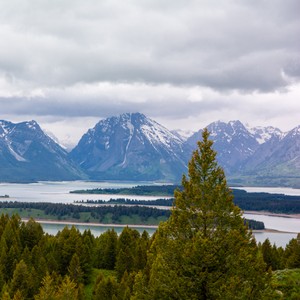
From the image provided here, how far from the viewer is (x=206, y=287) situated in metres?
21.7

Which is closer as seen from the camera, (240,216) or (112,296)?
(240,216)

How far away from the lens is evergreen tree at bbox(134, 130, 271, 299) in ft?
71.8

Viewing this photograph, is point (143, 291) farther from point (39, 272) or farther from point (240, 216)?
point (39, 272)

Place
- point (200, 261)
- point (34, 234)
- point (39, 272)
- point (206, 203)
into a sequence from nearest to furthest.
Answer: point (200, 261), point (206, 203), point (39, 272), point (34, 234)

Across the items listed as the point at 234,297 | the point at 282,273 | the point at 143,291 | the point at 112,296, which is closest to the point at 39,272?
the point at 112,296

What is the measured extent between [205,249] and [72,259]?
2062 inches

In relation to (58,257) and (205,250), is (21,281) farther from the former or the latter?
(205,250)

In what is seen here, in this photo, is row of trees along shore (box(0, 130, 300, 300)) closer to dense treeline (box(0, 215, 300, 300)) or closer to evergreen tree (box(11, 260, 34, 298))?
dense treeline (box(0, 215, 300, 300))

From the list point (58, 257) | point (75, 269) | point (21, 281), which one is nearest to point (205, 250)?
point (21, 281)

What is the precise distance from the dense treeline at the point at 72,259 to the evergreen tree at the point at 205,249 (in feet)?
115

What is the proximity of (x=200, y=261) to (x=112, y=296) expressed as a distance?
36.7 m

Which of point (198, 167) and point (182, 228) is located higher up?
point (198, 167)

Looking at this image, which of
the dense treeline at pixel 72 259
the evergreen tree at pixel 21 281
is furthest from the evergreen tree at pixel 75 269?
the evergreen tree at pixel 21 281

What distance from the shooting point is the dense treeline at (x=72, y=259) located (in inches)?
2347
